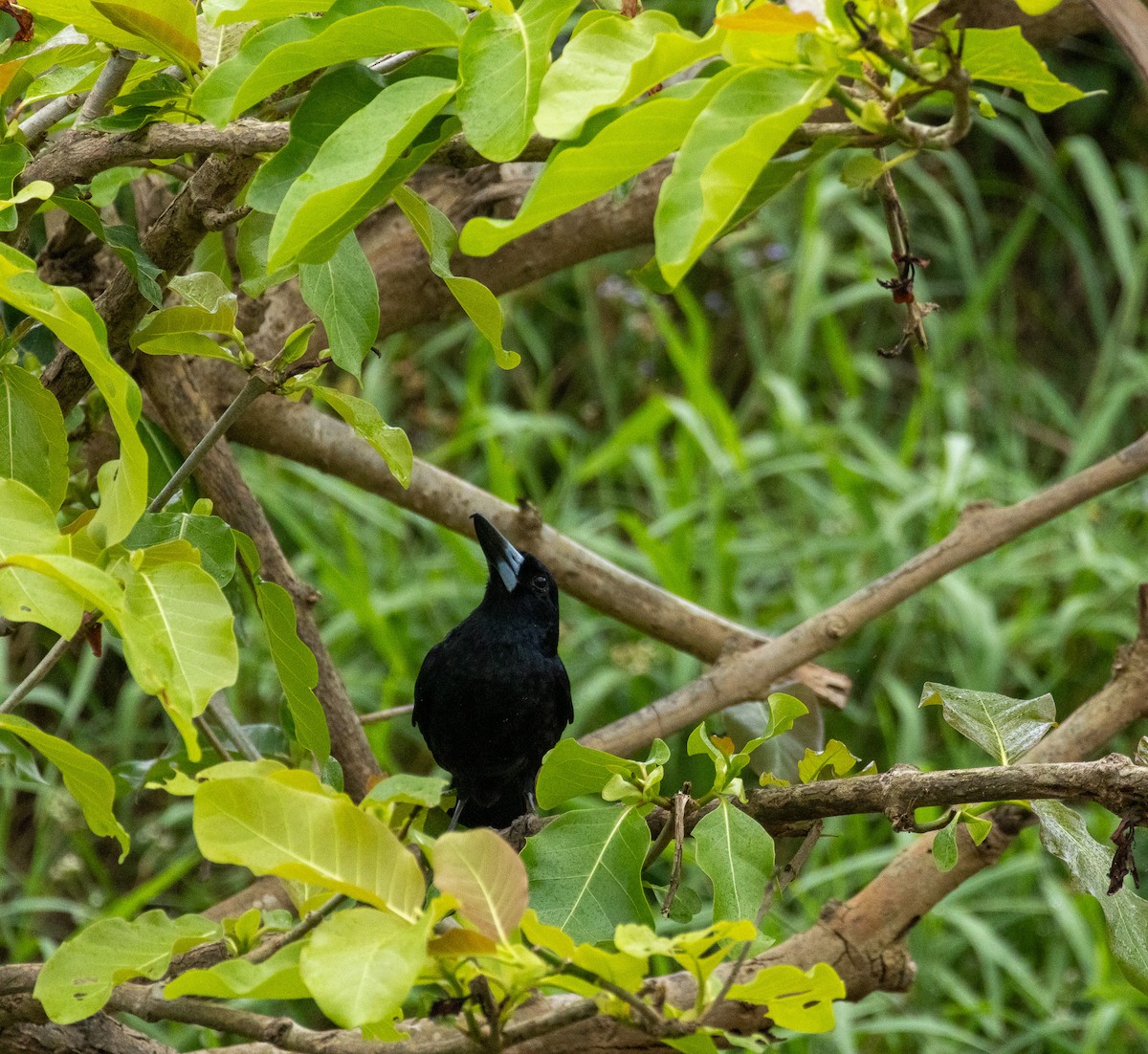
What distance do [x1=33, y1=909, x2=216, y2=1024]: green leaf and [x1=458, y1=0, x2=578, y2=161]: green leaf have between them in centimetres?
55

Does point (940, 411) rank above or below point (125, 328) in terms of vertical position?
below

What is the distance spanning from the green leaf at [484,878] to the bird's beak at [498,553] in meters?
1.23

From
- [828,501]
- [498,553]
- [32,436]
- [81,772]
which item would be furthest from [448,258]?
[828,501]

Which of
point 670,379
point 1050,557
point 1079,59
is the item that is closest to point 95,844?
point 670,379

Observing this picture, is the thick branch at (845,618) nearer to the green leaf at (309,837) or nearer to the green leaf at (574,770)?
the green leaf at (574,770)

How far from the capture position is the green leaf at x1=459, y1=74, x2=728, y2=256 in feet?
2.28

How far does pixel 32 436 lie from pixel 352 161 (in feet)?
1.44

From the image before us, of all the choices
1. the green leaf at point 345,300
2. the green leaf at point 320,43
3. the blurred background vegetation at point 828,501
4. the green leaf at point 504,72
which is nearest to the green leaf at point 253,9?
the green leaf at point 320,43

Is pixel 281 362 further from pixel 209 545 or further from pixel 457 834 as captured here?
pixel 457 834

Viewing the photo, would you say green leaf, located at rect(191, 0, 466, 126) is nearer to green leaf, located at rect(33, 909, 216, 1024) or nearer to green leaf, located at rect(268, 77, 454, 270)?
green leaf, located at rect(268, 77, 454, 270)

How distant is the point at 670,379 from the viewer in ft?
16.0

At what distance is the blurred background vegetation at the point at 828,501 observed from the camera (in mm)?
3271

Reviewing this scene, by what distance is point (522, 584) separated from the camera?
85.8 inches

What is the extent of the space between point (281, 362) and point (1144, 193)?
167 inches
